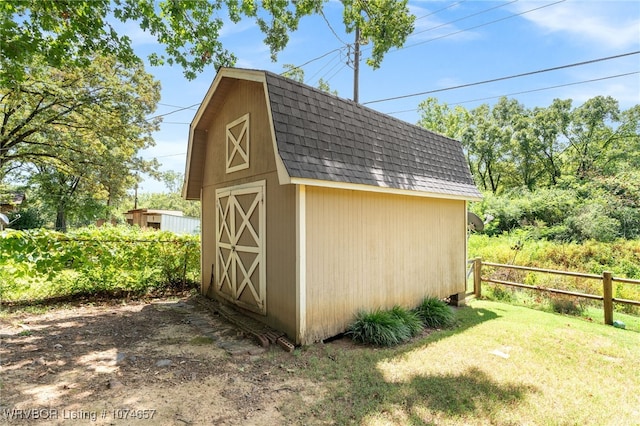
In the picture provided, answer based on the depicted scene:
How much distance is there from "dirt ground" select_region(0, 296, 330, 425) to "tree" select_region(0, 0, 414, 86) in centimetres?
447

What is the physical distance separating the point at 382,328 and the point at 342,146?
2.88 m

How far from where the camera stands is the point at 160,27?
20.3 feet

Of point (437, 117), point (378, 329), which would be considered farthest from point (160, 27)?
point (437, 117)

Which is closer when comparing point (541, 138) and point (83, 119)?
point (83, 119)

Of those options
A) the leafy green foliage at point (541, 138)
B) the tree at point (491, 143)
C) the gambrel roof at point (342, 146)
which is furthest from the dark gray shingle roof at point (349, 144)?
the tree at point (491, 143)

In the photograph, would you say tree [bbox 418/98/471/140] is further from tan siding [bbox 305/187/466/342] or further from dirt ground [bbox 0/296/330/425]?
dirt ground [bbox 0/296/330/425]

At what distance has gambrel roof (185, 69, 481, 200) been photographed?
4383mm

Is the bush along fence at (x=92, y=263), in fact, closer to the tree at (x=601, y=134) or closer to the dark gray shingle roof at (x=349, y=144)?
the dark gray shingle roof at (x=349, y=144)

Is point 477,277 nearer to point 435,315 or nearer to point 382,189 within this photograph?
point 435,315

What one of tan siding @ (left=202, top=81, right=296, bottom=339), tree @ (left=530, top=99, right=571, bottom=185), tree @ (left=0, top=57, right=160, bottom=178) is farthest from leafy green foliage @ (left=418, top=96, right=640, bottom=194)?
tan siding @ (left=202, top=81, right=296, bottom=339)

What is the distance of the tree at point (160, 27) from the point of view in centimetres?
508

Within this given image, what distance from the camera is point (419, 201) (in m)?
6.11

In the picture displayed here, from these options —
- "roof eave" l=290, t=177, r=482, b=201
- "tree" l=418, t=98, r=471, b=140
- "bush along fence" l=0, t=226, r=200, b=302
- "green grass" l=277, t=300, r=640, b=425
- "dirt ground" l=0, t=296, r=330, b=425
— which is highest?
"tree" l=418, t=98, r=471, b=140

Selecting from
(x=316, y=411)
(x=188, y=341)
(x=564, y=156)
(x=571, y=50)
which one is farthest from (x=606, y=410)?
(x=564, y=156)
